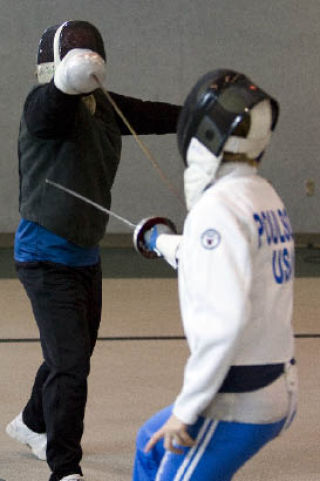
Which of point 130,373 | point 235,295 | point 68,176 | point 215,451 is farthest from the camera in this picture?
point 130,373

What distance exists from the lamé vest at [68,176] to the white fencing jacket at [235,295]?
868 mm

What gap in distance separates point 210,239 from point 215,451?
0.39 metres

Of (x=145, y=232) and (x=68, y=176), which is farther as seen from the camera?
(x=68, y=176)

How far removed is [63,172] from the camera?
251 cm

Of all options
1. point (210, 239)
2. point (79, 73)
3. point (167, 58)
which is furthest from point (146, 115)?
point (167, 58)

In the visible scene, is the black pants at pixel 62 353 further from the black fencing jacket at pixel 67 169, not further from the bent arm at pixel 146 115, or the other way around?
the bent arm at pixel 146 115

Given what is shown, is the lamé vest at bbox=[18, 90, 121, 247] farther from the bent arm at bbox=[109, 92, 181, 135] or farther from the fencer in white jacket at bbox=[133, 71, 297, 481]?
the fencer in white jacket at bbox=[133, 71, 297, 481]

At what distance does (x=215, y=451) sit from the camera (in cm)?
169

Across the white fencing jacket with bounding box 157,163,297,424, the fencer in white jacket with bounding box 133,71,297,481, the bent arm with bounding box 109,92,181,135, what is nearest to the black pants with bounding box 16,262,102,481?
the bent arm with bounding box 109,92,181,135

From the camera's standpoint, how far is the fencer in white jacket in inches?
63.0

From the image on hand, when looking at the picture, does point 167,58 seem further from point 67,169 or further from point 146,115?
point 67,169

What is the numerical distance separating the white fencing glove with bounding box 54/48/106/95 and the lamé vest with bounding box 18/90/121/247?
15cm

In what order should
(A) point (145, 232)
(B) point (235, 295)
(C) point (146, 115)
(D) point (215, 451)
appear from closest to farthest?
1. (B) point (235, 295)
2. (D) point (215, 451)
3. (A) point (145, 232)
4. (C) point (146, 115)

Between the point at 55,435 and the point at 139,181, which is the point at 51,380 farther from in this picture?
the point at 139,181
